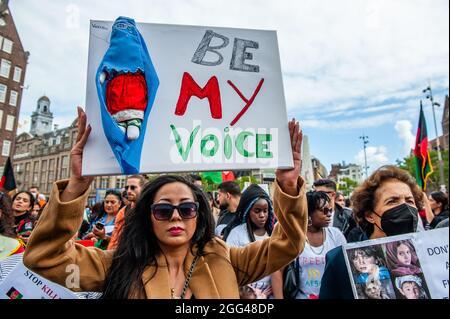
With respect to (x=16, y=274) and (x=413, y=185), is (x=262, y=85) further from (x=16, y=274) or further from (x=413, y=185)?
(x=16, y=274)

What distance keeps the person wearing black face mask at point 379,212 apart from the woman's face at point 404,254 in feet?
1.00

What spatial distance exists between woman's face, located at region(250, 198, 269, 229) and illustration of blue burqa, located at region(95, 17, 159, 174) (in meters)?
1.89

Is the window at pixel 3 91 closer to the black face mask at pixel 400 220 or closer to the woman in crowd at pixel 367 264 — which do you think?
the black face mask at pixel 400 220

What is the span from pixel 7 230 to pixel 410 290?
316 cm

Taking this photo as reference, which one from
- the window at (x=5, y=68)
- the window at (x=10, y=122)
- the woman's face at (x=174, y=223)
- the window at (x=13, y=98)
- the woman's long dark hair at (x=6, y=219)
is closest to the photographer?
the woman's face at (x=174, y=223)

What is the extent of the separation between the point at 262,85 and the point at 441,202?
4.76 m

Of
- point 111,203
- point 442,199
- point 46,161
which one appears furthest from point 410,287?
point 46,161

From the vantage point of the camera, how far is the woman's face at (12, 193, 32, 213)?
3963 mm

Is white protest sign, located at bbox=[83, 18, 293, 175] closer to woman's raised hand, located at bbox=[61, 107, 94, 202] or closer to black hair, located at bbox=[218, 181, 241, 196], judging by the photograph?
woman's raised hand, located at bbox=[61, 107, 94, 202]

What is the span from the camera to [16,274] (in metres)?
1.42

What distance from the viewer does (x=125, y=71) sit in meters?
1.58

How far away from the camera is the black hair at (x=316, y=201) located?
2980 millimetres

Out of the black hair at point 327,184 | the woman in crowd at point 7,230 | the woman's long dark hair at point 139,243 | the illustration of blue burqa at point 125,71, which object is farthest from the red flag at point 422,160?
the woman in crowd at point 7,230

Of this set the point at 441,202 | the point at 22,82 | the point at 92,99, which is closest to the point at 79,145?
the point at 92,99
